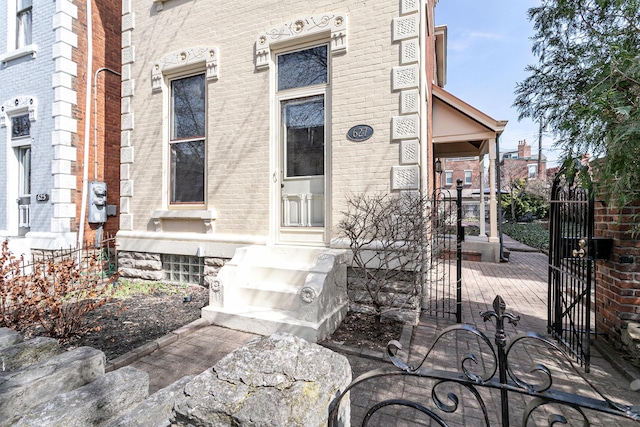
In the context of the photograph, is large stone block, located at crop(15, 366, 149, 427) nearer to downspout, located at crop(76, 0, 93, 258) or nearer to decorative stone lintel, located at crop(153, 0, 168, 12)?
decorative stone lintel, located at crop(153, 0, 168, 12)

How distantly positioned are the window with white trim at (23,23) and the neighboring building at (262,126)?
3.75 metres

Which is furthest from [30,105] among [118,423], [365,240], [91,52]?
[118,423]

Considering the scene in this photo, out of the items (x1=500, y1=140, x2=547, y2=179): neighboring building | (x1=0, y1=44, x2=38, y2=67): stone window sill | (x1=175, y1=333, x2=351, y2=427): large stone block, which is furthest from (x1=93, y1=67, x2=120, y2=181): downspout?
(x1=500, y1=140, x2=547, y2=179): neighboring building

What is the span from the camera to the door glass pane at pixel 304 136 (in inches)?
208

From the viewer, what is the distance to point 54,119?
7.43 meters

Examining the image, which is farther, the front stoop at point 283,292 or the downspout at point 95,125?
the downspout at point 95,125

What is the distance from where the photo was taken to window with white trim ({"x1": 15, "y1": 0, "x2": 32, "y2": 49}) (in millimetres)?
8227

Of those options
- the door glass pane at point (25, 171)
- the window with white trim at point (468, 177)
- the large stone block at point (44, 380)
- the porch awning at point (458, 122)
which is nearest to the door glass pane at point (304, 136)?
the porch awning at point (458, 122)

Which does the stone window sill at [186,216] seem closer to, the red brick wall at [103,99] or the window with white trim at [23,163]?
the red brick wall at [103,99]

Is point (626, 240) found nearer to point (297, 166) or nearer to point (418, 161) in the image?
point (418, 161)

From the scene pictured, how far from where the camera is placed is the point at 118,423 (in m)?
1.57

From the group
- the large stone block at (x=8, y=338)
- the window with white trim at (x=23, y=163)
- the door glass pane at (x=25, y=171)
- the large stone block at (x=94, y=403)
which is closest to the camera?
the large stone block at (x=94, y=403)

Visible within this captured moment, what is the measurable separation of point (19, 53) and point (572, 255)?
12266 millimetres

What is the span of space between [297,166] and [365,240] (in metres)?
1.82
